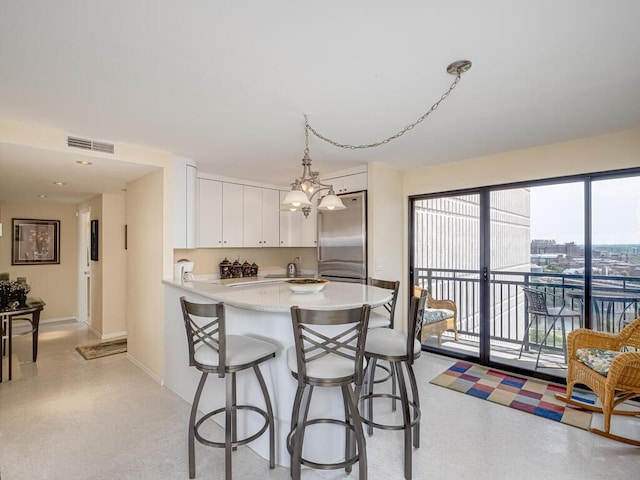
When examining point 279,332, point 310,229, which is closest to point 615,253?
point 279,332

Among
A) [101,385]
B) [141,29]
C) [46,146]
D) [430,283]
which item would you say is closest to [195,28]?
[141,29]

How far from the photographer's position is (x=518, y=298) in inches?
150

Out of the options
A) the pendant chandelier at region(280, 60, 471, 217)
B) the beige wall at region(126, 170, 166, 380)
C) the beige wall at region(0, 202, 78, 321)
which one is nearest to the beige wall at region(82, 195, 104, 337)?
the beige wall at region(0, 202, 78, 321)

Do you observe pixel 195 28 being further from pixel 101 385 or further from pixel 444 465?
pixel 101 385

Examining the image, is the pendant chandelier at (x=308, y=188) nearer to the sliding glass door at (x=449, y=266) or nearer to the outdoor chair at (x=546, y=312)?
the sliding glass door at (x=449, y=266)

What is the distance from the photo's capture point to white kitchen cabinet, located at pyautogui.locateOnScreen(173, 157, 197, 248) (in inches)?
140

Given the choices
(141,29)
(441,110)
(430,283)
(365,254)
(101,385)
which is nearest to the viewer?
(141,29)

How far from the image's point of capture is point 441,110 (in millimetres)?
2473

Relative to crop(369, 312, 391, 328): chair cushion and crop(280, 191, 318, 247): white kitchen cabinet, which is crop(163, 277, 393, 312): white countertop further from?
crop(280, 191, 318, 247): white kitchen cabinet

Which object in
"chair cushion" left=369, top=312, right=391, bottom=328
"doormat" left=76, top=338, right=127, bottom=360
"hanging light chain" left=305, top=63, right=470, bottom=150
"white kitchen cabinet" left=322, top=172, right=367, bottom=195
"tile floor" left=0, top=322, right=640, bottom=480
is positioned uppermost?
"hanging light chain" left=305, top=63, right=470, bottom=150

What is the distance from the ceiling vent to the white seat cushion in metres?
2.91

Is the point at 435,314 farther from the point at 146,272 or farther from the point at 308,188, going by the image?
the point at 146,272

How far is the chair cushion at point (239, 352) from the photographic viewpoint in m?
1.96

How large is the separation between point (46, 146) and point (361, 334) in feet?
9.92
